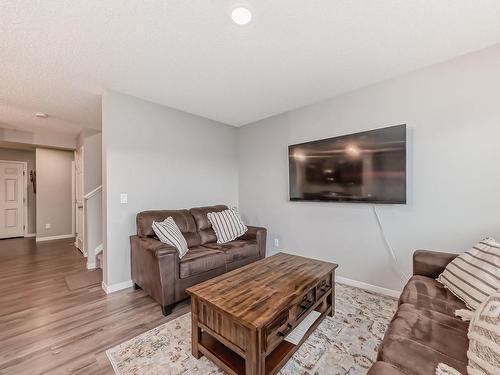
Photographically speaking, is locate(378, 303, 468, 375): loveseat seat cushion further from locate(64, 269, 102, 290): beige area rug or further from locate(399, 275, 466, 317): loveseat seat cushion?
locate(64, 269, 102, 290): beige area rug

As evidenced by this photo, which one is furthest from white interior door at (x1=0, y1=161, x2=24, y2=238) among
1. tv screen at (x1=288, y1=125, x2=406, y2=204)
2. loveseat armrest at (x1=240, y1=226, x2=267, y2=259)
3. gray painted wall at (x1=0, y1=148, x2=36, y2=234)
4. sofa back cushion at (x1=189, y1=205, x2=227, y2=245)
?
tv screen at (x1=288, y1=125, x2=406, y2=204)

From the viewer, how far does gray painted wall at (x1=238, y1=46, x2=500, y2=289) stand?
6.56ft

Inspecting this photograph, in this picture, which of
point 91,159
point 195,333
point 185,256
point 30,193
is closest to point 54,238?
point 30,193

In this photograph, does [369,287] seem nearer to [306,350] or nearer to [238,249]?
[306,350]

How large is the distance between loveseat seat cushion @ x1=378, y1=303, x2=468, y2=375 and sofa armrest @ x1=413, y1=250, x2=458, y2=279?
0.60m

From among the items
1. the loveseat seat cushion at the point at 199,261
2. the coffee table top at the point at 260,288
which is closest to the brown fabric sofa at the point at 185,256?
the loveseat seat cushion at the point at 199,261

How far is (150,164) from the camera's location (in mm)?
3039

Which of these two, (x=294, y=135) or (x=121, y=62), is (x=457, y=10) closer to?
(x=294, y=135)

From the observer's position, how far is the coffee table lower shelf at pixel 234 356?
4.49 feet

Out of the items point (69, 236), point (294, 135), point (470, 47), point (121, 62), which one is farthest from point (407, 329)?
point (69, 236)

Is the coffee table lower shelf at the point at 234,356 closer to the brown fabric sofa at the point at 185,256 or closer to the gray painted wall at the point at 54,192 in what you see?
the brown fabric sofa at the point at 185,256

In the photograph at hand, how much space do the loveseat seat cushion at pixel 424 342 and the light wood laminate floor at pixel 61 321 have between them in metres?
1.72

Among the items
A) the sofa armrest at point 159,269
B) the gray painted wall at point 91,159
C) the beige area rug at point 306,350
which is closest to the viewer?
the beige area rug at point 306,350

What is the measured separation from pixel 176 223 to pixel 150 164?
2.90 feet
